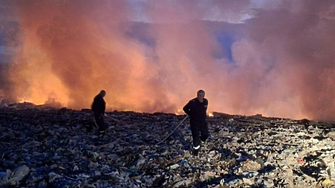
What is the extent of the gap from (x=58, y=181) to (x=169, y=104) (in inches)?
594

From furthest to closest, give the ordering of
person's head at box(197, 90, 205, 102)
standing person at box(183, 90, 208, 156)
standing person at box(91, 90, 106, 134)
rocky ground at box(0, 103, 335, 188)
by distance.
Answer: standing person at box(91, 90, 106, 134) → standing person at box(183, 90, 208, 156) → person's head at box(197, 90, 205, 102) → rocky ground at box(0, 103, 335, 188)

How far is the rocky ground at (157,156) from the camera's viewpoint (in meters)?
7.39

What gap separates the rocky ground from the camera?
7.39m

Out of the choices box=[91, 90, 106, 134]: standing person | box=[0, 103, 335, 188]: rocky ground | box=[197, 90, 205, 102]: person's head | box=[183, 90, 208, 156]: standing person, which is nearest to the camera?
box=[0, 103, 335, 188]: rocky ground

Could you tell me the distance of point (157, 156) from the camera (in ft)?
29.8

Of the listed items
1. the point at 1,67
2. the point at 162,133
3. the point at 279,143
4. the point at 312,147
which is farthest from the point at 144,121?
the point at 1,67

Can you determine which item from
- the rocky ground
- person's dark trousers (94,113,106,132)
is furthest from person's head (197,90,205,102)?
person's dark trousers (94,113,106,132)

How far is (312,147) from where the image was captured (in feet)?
34.1

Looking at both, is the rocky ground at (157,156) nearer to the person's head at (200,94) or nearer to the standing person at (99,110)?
the standing person at (99,110)

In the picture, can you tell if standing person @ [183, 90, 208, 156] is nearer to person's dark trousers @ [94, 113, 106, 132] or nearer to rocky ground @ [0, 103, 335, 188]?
rocky ground @ [0, 103, 335, 188]

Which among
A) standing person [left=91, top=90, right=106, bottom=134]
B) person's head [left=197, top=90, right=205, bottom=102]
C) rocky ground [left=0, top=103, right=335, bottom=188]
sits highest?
standing person [left=91, top=90, right=106, bottom=134]

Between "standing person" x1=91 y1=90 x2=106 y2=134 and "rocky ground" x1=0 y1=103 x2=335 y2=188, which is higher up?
"standing person" x1=91 y1=90 x2=106 y2=134

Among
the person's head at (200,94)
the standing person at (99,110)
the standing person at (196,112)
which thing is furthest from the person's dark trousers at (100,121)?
the person's head at (200,94)

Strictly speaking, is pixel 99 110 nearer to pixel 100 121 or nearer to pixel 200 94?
pixel 100 121
